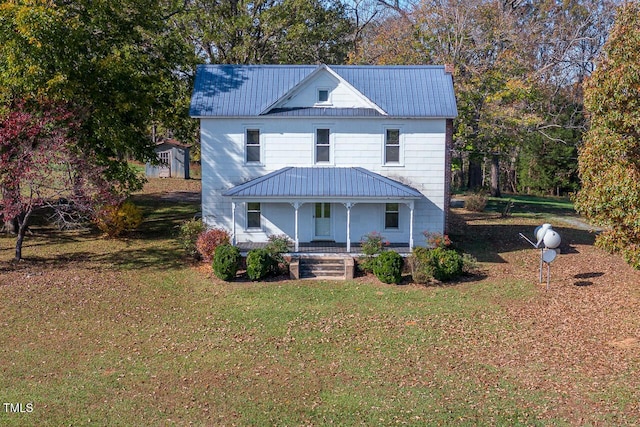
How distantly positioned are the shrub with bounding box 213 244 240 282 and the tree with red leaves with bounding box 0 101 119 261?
16.4 ft

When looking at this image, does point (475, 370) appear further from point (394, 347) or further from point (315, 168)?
point (315, 168)

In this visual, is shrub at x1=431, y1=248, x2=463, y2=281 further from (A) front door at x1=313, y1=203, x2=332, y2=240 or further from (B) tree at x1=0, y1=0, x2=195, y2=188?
(B) tree at x1=0, y1=0, x2=195, y2=188

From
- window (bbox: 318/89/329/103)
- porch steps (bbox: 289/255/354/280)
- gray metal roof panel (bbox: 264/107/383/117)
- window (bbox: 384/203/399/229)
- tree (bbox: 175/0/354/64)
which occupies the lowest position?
porch steps (bbox: 289/255/354/280)

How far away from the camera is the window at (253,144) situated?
24797 millimetres

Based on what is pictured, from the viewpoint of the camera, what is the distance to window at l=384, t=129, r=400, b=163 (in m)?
24.7

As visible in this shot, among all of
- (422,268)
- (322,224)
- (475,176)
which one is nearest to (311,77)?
(322,224)

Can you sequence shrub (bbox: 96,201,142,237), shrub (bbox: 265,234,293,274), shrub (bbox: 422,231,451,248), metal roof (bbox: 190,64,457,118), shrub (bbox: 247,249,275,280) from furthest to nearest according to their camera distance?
1. shrub (bbox: 96,201,142,237)
2. metal roof (bbox: 190,64,457,118)
3. shrub (bbox: 422,231,451,248)
4. shrub (bbox: 265,234,293,274)
5. shrub (bbox: 247,249,275,280)

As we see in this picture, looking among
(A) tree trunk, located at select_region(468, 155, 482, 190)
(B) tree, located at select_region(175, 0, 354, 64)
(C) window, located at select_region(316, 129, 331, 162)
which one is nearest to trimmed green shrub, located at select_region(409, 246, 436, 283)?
(C) window, located at select_region(316, 129, 331, 162)

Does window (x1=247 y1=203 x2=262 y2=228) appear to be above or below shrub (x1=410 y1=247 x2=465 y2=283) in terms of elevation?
above

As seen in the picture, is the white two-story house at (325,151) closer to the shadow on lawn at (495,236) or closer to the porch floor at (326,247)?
the porch floor at (326,247)

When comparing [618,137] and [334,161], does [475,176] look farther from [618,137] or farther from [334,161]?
[618,137]

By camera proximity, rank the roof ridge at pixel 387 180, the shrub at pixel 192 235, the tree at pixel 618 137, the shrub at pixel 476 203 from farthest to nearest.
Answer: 1. the shrub at pixel 476 203
2. the shrub at pixel 192 235
3. the roof ridge at pixel 387 180
4. the tree at pixel 618 137

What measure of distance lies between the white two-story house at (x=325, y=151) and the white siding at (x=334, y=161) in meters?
0.04

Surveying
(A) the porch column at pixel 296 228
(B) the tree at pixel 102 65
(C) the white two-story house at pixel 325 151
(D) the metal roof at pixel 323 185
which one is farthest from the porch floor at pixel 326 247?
(B) the tree at pixel 102 65
